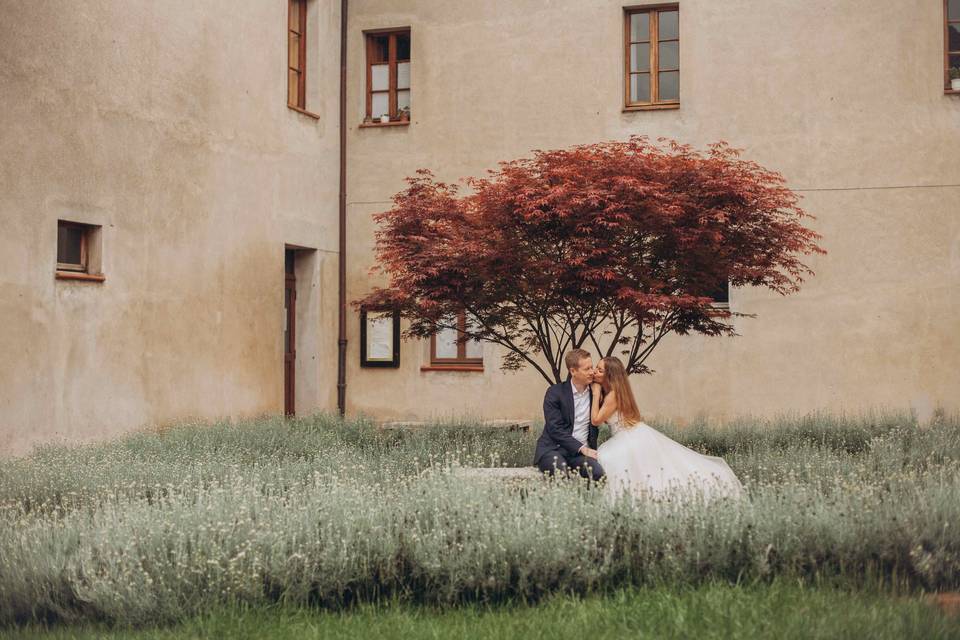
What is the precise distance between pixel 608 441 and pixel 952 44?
394 inches

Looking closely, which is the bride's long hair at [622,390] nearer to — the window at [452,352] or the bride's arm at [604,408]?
the bride's arm at [604,408]

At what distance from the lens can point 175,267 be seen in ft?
47.1

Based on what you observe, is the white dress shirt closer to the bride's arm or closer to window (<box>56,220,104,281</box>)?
the bride's arm

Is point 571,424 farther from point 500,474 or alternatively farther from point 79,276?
point 79,276

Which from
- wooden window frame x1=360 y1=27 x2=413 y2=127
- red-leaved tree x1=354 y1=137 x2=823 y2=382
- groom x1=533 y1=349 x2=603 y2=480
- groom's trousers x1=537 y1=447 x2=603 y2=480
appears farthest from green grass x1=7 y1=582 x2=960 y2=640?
wooden window frame x1=360 y1=27 x2=413 y2=127

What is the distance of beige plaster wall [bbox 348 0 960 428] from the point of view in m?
16.0

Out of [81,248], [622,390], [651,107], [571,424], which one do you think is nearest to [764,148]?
[651,107]

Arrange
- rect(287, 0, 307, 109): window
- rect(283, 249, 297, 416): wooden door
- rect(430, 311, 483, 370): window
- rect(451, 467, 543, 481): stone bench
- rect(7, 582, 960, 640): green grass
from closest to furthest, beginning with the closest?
rect(7, 582, 960, 640): green grass → rect(451, 467, 543, 481): stone bench → rect(287, 0, 307, 109): window → rect(283, 249, 297, 416): wooden door → rect(430, 311, 483, 370): window

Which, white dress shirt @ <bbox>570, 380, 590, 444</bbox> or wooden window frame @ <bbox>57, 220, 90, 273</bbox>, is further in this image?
wooden window frame @ <bbox>57, 220, 90, 273</bbox>

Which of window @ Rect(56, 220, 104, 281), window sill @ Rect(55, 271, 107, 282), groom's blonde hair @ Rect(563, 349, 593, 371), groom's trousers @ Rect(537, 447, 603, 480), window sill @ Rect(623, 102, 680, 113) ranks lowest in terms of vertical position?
groom's trousers @ Rect(537, 447, 603, 480)

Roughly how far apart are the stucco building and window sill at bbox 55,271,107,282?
28mm

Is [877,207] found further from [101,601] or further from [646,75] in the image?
[101,601]

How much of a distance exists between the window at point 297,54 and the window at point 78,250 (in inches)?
196

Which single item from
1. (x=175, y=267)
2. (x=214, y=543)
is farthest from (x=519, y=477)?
(x=175, y=267)
